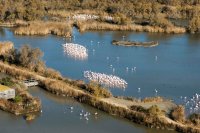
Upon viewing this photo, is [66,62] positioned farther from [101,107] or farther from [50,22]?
[50,22]

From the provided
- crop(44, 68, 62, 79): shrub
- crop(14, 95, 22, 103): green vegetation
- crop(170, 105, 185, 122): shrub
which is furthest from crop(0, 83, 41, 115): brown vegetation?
crop(170, 105, 185, 122): shrub

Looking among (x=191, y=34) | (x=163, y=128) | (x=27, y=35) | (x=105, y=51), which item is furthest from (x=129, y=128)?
(x=191, y=34)

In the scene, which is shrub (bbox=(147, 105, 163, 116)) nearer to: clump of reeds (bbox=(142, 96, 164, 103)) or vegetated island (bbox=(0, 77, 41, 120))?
clump of reeds (bbox=(142, 96, 164, 103))

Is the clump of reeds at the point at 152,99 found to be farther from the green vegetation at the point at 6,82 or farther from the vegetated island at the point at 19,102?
the green vegetation at the point at 6,82

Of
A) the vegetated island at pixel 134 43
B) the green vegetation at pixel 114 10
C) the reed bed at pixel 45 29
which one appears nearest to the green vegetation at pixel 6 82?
the vegetated island at pixel 134 43

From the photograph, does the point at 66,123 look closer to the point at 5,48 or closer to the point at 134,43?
the point at 5,48

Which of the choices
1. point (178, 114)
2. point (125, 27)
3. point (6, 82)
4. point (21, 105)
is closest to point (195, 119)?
point (178, 114)
